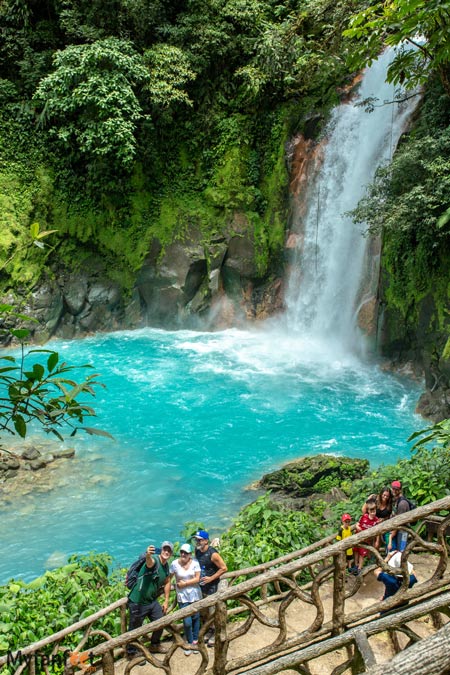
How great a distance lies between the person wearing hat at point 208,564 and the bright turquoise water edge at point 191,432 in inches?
Answer: 177

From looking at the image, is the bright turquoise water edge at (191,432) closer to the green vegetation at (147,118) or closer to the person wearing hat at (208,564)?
the green vegetation at (147,118)

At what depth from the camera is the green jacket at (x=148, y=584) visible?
18.5 feet

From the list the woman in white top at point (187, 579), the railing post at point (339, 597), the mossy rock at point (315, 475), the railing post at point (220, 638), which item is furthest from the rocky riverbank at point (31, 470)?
the railing post at point (339, 597)

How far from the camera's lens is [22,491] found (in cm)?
1207

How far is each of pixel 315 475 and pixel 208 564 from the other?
233 inches

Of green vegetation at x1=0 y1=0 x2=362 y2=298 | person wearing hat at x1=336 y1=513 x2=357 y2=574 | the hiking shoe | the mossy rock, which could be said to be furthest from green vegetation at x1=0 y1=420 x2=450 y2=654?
green vegetation at x1=0 y1=0 x2=362 y2=298

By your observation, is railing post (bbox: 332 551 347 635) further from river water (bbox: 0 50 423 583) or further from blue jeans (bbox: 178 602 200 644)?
river water (bbox: 0 50 423 583)

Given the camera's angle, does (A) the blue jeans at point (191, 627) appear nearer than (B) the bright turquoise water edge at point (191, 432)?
Yes

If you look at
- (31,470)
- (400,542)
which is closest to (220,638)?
(400,542)

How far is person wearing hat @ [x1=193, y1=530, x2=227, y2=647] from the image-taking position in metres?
5.89

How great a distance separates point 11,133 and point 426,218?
1382 centimetres

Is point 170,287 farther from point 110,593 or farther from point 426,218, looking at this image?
point 110,593

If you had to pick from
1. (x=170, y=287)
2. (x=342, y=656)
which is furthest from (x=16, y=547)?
(x=170, y=287)

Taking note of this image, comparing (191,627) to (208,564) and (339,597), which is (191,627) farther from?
(339,597)
